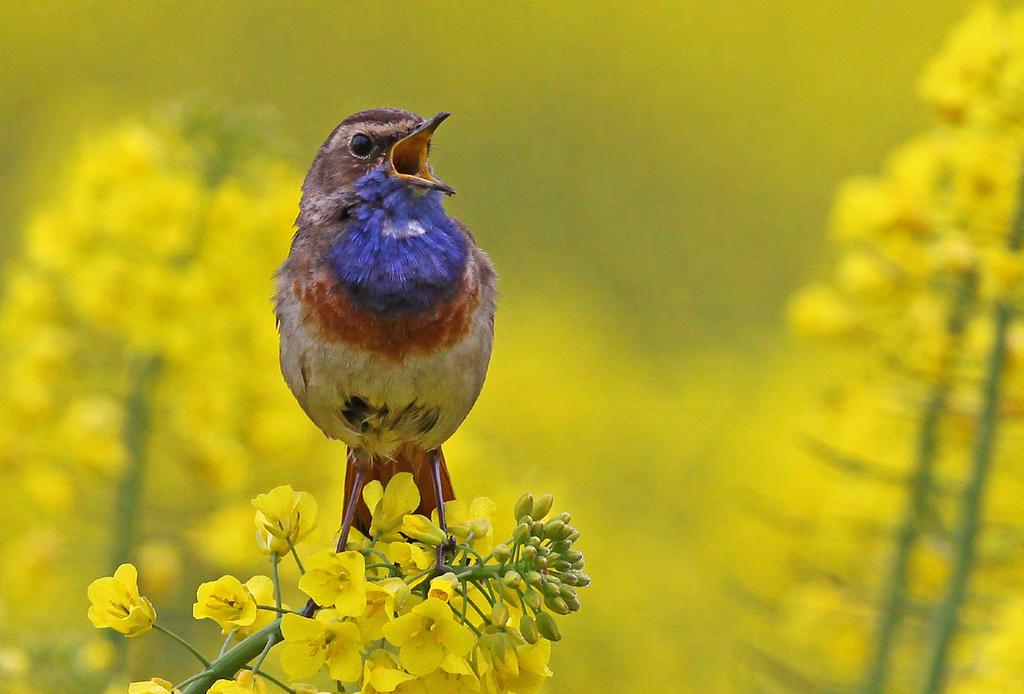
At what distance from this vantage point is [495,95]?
1212 centimetres

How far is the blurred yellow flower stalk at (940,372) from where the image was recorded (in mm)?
3531

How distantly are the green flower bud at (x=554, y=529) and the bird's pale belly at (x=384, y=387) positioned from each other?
1.84 ft

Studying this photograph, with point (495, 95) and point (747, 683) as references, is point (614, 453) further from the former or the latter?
point (495, 95)

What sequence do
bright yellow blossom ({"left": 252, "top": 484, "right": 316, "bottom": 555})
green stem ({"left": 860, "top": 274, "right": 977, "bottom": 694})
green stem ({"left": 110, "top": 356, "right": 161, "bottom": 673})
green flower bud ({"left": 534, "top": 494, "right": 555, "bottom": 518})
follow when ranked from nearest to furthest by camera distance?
green flower bud ({"left": 534, "top": 494, "right": 555, "bottom": 518}) < bright yellow blossom ({"left": 252, "top": 484, "right": 316, "bottom": 555}) < green stem ({"left": 110, "top": 356, "right": 161, "bottom": 673}) < green stem ({"left": 860, "top": 274, "right": 977, "bottom": 694})

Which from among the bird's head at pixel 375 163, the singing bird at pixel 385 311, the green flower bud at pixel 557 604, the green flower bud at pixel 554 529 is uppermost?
the bird's head at pixel 375 163

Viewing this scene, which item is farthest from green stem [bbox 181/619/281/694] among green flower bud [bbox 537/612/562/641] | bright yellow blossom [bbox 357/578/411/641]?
green flower bud [bbox 537/612/562/641]

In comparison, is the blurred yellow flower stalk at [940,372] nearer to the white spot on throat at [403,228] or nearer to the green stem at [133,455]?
the white spot on throat at [403,228]

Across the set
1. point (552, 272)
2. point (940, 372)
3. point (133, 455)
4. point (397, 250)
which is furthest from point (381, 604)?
point (552, 272)

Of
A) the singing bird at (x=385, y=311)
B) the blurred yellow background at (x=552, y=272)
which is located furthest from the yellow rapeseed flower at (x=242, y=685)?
the blurred yellow background at (x=552, y=272)

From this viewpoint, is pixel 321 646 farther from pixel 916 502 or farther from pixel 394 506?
pixel 916 502

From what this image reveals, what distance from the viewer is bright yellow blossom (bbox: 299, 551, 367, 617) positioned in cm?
198

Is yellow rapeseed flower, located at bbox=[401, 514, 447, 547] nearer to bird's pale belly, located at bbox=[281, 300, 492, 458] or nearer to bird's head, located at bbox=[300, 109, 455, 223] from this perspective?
bird's pale belly, located at bbox=[281, 300, 492, 458]

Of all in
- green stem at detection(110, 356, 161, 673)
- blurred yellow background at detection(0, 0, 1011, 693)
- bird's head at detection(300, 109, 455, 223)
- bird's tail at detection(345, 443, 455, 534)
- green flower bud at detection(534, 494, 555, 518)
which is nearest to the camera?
green flower bud at detection(534, 494, 555, 518)

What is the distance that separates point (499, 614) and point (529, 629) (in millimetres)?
43
